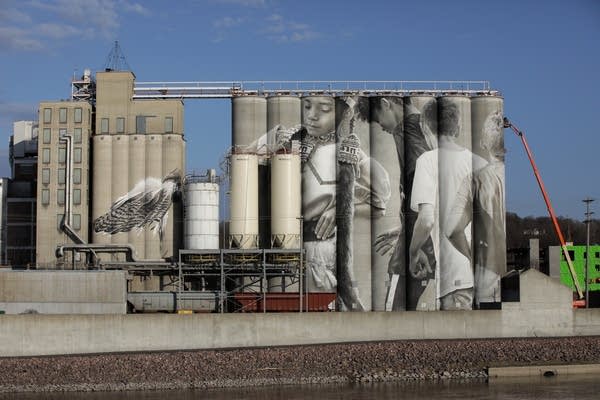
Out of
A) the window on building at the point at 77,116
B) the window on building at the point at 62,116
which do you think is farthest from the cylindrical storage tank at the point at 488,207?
the window on building at the point at 62,116

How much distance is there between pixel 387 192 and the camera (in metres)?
68.5

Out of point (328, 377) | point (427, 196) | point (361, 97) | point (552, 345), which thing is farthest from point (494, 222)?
point (328, 377)

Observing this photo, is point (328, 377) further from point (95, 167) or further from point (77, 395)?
point (95, 167)

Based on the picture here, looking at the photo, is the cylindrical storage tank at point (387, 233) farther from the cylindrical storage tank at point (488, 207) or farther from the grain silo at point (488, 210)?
the grain silo at point (488, 210)

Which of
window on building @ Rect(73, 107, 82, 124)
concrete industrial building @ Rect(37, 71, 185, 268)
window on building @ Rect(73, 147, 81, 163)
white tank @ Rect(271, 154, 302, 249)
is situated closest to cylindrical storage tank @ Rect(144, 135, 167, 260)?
concrete industrial building @ Rect(37, 71, 185, 268)

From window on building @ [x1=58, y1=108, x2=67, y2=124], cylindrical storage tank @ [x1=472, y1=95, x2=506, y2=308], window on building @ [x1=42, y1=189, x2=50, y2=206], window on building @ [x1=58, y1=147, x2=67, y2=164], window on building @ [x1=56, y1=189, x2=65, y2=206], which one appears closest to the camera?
window on building @ [x1=42, y1=189, x2=50, y2=206]

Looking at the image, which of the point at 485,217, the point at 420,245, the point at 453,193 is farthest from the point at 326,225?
the point at 485,217

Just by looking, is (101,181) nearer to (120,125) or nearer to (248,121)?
(120,125)

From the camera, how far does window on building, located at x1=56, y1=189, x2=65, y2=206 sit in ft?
223

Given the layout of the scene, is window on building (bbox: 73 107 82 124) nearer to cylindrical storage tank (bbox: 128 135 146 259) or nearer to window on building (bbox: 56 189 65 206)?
cylindrical storage tank (bbox: 128 135 146 259)

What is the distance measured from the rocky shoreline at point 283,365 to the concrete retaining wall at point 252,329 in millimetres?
1507

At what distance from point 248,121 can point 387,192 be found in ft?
42.5

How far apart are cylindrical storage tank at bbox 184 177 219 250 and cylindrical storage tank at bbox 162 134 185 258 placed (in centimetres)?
313

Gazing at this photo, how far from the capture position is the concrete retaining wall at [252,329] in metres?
47.7
